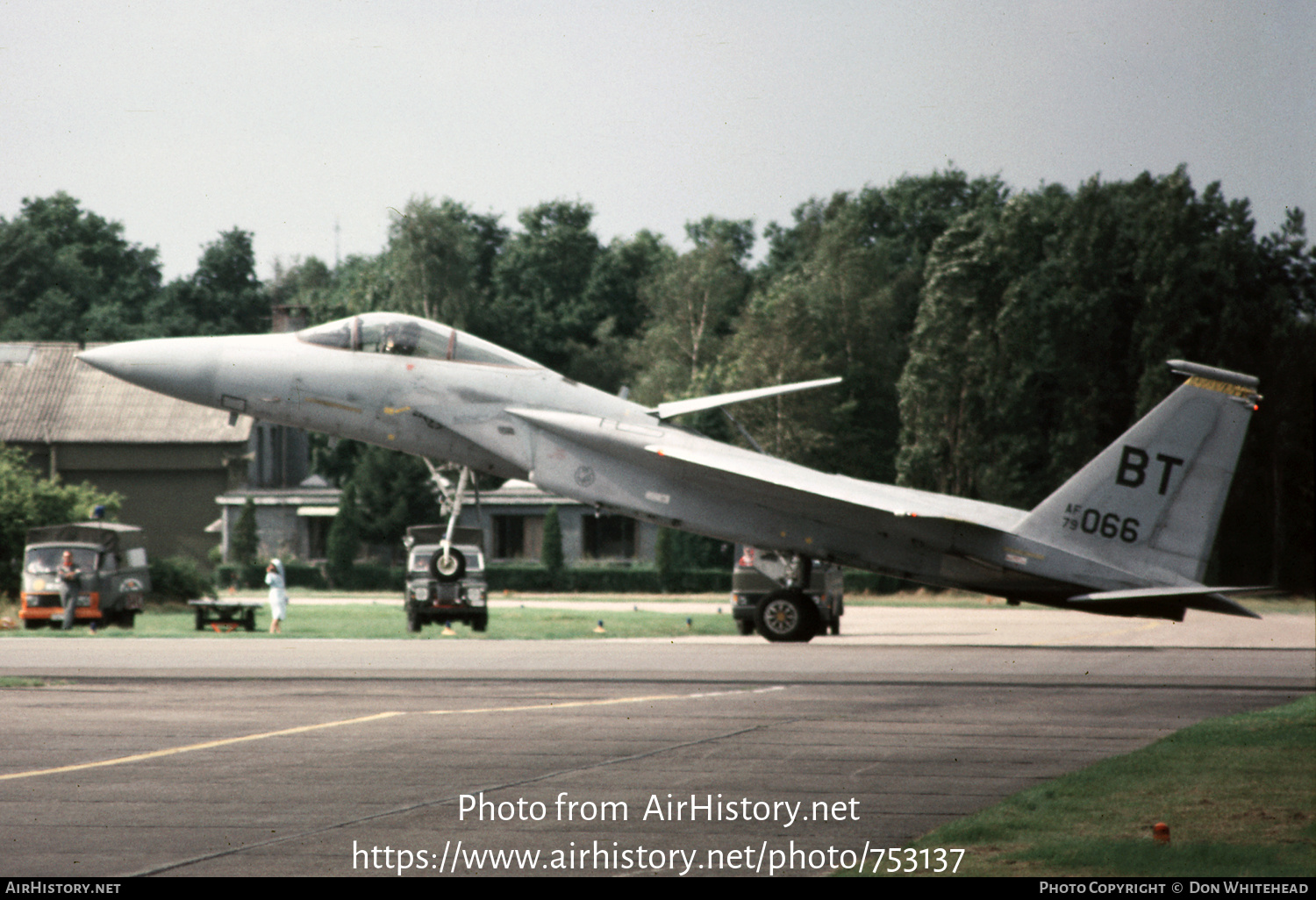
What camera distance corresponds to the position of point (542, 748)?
9750mm

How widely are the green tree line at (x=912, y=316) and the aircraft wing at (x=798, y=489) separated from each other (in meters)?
Result: 30.1

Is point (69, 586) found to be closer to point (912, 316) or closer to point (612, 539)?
point (612, 539)

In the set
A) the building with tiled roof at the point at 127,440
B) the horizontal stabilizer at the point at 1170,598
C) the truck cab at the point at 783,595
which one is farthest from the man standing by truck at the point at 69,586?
the building with tiled roof at the point at 127,440

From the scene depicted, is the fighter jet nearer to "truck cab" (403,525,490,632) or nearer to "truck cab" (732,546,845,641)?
"truck cab" (732,546,845,641)

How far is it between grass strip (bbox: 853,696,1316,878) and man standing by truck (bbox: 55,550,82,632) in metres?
22.2

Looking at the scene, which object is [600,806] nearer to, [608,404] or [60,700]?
[60,700]

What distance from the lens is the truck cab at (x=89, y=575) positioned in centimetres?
Answer: 2670

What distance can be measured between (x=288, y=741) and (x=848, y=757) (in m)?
4.22

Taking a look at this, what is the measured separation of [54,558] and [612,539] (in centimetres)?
2969

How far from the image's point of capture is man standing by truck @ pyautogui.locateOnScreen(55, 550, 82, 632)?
25922 mm

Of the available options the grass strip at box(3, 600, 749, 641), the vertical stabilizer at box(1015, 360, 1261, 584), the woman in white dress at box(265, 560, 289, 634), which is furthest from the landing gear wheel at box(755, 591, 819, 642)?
the woman in white dress at box(265, 560, 289, 634)

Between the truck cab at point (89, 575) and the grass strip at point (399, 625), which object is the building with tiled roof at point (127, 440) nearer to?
the grass strip at point (399, 625)


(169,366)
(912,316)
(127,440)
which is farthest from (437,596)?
(912,316)

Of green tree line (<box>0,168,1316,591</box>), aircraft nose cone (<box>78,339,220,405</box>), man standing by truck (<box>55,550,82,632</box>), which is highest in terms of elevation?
green tree line (<box>0,168,1316,591</box>)
